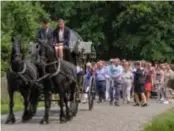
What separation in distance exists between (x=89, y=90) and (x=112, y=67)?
5.50m

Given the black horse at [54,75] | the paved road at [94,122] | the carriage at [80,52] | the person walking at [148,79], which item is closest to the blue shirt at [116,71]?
the person walking at [148,79]

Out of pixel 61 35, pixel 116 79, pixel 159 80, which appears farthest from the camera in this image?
pixel 159 80

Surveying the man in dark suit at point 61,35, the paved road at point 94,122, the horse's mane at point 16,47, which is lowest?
the paved road at point 94,122

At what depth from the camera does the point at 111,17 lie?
51.9 metres

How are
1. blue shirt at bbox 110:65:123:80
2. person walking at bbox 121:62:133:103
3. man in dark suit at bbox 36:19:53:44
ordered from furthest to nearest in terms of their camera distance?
person walking at bbox 121:62:133:103 → blue shirt at bbox 110:65:123:80 → man in dark suit at bbox 36:19:53:44

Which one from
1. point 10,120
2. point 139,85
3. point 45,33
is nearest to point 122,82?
point 139,85

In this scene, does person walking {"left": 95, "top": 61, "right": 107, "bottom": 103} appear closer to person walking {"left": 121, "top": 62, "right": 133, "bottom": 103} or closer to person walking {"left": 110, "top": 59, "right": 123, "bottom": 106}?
person walking {"left": 110, "top": 59, "right": 123, "bottom": 106}

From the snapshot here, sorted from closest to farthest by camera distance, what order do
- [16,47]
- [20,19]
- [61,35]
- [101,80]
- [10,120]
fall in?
1. [16,47]
2. [10,120]
3. [61,35]
4. [101,80]
5. [20,19]

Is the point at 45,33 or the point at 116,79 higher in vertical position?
the point at 45,33

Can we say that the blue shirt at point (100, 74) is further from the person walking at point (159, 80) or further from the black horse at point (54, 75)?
the black horse at point (54, 75)

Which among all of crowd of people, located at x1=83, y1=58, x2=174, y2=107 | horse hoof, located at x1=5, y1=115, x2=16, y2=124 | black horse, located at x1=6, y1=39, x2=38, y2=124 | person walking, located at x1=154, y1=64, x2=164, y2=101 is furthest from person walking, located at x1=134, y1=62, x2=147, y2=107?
horse hoof, located at x1=5, y1=115, x2=16, y2=124

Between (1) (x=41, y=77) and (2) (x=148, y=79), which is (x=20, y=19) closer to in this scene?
(2) (x=148, y=79)

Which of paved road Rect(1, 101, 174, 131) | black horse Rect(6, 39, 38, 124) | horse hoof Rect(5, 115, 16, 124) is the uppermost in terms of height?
black horse Rect(6, 39, 38, 124)

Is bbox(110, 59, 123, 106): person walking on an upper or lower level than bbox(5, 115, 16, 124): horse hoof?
upper
